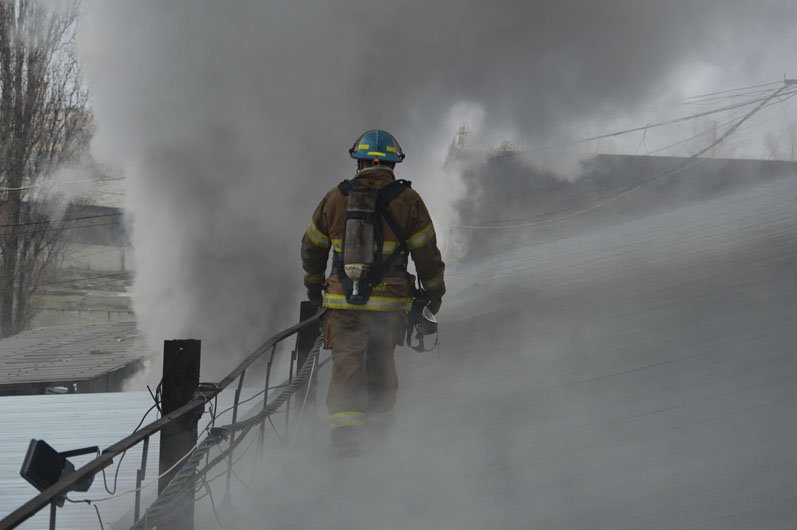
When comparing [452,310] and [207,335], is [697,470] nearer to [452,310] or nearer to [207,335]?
[452,310]

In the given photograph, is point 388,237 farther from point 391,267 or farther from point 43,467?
point 43,467

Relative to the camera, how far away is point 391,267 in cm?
398

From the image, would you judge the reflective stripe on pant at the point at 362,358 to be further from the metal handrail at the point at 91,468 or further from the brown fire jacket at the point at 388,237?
the metal handrail at the point at 91,468

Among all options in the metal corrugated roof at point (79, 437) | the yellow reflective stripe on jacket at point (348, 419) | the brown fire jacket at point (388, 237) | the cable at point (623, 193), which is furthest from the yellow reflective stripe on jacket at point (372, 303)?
the cable at point (623, 193)

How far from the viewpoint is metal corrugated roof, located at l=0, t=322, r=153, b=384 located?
1096 cm

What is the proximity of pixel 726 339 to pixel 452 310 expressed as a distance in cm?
407

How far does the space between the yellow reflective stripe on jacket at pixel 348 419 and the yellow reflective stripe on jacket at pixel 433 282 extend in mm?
707

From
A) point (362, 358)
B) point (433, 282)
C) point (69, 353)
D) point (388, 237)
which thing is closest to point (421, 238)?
point (388, 237)

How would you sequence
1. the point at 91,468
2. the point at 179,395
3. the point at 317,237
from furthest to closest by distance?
the point at 317,237 < the point at 179,395 < the point at 91,468

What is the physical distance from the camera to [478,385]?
5.07 metres

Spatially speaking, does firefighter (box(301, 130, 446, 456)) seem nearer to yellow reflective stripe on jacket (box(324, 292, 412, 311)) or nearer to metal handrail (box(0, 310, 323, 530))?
yellow reflective stripe on jacket (box(324, 292, 412, 311))

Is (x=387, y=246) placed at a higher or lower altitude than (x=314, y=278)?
higher

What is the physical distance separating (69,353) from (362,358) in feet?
34.0

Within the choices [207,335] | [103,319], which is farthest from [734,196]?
[103,319]
